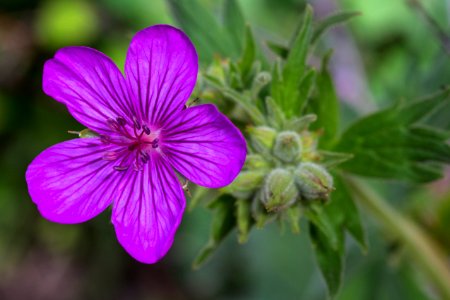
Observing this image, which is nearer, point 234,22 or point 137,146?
point 137,146

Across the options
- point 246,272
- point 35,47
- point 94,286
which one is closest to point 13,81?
point 35,47

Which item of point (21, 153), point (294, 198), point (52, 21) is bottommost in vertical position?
point (21, 153)

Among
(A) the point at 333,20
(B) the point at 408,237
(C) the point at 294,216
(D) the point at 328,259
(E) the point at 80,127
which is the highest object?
(A) the point at 333,20

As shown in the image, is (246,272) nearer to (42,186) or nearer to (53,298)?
(53,298)

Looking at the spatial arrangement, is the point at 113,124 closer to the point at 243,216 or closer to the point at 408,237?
the point at 243,216

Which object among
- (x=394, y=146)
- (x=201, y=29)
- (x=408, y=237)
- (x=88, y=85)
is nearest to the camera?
(x=88, y=85)

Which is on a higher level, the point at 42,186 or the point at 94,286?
the point at 42,186

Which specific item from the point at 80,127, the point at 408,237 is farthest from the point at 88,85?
the point at 80,127
